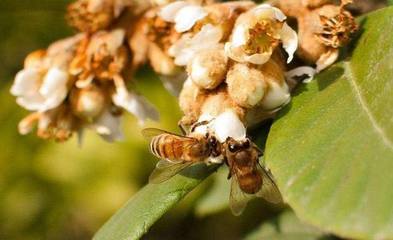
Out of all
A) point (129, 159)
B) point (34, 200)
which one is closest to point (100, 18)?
point (129, 159)

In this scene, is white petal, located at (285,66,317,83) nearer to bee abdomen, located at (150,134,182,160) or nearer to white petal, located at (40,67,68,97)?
bee abdomen, located at (150,134,182,160)

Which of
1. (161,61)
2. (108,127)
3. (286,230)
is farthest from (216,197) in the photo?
(161,61)

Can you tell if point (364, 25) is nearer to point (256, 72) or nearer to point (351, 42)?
point (351, 42)

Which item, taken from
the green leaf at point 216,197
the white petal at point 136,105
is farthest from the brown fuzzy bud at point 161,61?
the green leaf at point 216,197

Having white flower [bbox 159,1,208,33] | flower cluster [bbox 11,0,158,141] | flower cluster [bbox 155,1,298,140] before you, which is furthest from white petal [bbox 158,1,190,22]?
flower cluster [bbox 11,0,158,141]

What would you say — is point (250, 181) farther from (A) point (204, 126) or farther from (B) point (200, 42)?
(B) point (200, 42)
